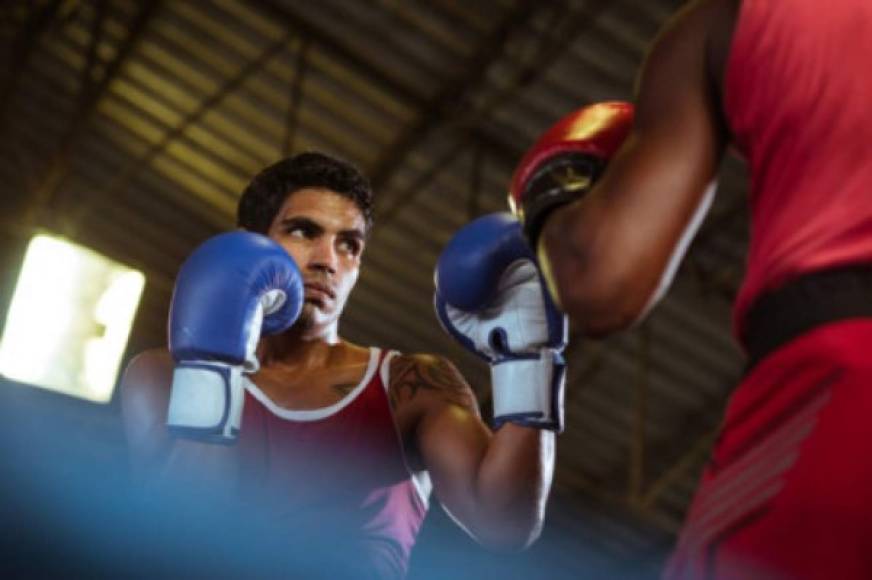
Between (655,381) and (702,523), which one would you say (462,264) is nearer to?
(702,523)

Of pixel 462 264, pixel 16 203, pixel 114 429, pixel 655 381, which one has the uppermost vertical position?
pixel 16 203

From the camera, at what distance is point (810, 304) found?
111 centimetres

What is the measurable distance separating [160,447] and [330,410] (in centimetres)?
32

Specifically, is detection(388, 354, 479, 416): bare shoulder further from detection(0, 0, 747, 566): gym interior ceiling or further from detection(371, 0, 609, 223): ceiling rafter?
detection(371, 0, 609, 223): ceiling rafter

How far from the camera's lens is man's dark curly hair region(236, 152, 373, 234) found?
9.24 ft

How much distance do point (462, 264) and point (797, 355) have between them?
101 cm

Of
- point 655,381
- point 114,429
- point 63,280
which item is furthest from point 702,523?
point 114,429

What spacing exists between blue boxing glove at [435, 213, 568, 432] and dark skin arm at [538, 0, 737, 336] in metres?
0.75

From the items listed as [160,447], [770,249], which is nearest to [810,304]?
[770,249]

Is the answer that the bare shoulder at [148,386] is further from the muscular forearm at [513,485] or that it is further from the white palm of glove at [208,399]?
the muscular forearm at [513,485]

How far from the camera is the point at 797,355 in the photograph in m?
1.09

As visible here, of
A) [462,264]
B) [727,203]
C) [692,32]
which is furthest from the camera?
[727,203]

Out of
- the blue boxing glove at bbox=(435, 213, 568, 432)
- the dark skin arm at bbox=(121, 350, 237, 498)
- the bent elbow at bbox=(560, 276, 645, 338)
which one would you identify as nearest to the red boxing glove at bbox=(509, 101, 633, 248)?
the bent elbow at bbox=(560, 276, 645, 338)

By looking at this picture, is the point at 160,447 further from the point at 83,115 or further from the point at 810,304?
the point at 83,115
